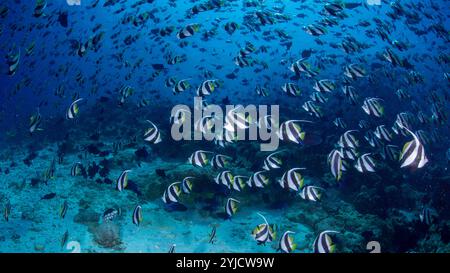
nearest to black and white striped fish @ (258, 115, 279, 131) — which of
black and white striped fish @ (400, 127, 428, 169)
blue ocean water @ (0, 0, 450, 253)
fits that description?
blue ocean water @ (0, 0, 450, 253)

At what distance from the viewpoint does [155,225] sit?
8984mm

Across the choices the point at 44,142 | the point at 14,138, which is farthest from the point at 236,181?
the point at 14,138

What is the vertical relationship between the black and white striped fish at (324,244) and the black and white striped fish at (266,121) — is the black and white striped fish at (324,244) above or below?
above

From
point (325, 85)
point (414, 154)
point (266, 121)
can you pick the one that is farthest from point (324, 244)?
point (325, 85)

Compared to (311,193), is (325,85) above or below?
above

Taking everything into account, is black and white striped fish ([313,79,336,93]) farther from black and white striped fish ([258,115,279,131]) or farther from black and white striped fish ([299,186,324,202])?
black and white striped fish ([299,186,324,202])

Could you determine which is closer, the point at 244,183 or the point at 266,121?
the point at 244,183

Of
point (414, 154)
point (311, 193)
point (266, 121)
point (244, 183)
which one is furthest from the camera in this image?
point (266, 121)

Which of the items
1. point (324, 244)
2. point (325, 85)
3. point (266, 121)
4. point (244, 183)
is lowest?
point (244, 183)

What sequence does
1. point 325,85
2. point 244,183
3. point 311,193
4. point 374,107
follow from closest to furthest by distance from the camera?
point 311,193
point 374,107
point 244,183
point 325,85

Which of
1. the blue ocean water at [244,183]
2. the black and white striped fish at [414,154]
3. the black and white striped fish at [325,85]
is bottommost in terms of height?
the blue ocean water at [244,183]

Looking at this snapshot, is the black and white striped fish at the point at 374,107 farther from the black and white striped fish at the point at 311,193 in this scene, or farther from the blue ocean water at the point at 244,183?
the black and white striped fish at the point at 311,193

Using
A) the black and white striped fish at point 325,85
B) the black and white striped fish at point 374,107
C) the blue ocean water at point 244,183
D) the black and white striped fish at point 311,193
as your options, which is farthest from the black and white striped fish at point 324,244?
the black and white striped fish at point 325,85

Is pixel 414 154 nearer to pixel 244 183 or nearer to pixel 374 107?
pixel 374 107
